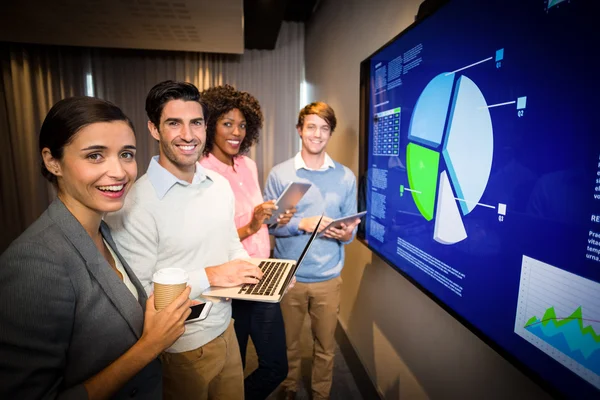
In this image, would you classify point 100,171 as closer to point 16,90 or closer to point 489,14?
point 489,14

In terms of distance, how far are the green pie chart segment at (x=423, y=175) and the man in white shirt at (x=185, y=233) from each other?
0.76 m

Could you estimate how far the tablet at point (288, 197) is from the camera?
1.64 m

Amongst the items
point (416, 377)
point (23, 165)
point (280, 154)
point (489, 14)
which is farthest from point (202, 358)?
point (23, 165)

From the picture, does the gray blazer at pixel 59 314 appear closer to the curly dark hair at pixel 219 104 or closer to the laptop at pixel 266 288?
the laptop at pixel 266 288

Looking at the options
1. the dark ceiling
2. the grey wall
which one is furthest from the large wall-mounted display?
the dark ceiling

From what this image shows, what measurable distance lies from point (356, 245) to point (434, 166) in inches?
56.3

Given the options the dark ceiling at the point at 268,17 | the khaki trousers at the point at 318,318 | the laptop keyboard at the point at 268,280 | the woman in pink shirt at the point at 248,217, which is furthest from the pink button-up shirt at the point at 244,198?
the dark ceiling at the point at 268,17

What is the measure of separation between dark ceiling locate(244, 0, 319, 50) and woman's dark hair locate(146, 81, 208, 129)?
2.40 meters

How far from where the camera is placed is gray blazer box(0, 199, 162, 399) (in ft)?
2.11

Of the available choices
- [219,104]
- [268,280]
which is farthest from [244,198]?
[268,280]

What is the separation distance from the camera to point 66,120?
807 millimetres

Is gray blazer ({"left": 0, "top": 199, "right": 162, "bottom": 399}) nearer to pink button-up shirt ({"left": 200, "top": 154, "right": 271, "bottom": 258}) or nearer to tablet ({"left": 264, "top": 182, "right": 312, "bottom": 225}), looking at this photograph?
tablet ({"left": 264, "top": 182, "right": 312, "bottom": 225})

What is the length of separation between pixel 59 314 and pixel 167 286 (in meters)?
0.23

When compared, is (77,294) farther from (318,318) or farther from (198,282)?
(318,318)
